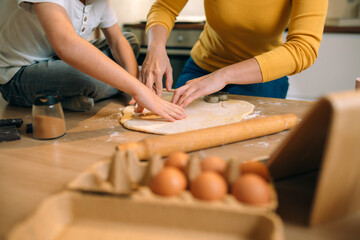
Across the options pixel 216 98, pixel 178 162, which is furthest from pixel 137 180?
pixel 216 98

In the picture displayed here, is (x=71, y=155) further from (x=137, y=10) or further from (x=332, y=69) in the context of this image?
(x=137, y=10)

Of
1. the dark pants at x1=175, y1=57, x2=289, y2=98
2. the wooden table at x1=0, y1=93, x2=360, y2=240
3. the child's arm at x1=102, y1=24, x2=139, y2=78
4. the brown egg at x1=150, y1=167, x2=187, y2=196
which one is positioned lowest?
the wooden table at x1=0, y1=93, x2=360, y2=240

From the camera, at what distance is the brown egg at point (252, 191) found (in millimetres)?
420

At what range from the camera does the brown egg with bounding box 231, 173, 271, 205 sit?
16.5 inches

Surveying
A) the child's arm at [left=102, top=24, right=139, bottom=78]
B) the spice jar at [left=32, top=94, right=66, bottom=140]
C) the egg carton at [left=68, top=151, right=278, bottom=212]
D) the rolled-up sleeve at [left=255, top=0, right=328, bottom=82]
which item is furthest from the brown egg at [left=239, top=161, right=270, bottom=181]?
the child's arm at [left=102, top=24, right=139, bottom=78]

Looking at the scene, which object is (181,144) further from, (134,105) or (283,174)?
(134,105)

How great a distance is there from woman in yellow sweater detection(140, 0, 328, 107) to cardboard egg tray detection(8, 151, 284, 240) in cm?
64

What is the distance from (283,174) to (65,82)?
2.83ft

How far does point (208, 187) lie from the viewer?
433mm

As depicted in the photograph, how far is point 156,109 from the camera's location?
927 mm

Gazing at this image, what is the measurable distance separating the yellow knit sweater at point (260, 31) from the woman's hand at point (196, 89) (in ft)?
0.59

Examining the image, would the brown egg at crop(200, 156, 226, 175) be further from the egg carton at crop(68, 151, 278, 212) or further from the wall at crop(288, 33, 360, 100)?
the wall at crop(288, 33, 360, 100)

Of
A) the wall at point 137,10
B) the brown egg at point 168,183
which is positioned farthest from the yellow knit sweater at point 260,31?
the wall at point 137,10

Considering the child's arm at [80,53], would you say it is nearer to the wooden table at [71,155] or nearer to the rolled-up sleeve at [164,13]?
the wooden table at [71,155]
